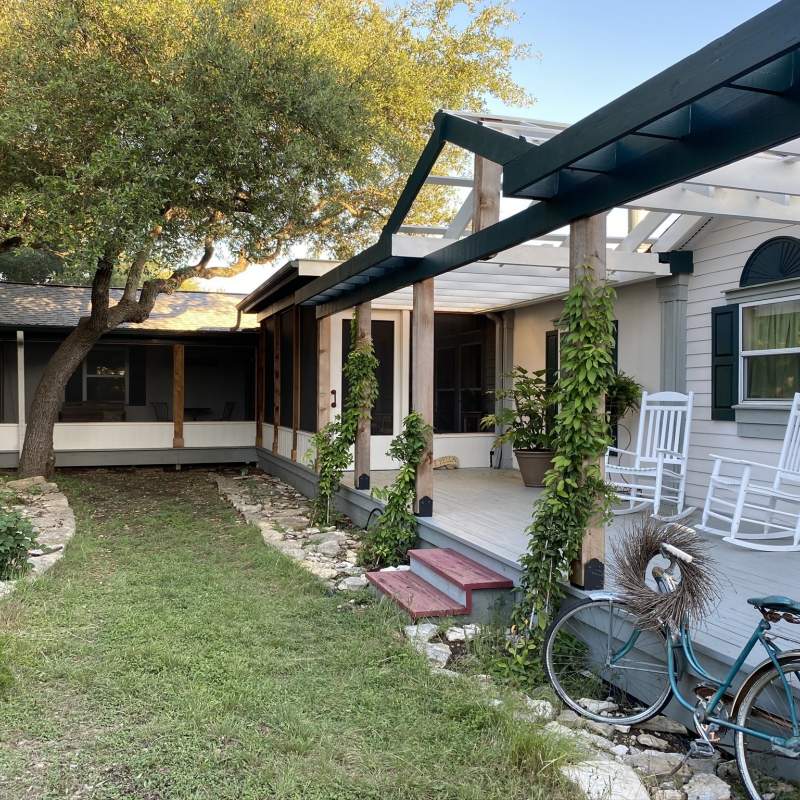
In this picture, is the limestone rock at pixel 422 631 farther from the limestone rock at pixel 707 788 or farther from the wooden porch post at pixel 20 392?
the wooden porch post at pixel 20 392

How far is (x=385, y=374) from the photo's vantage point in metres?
9.34

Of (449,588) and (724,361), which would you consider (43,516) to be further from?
(724,361)

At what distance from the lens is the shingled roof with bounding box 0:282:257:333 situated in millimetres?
12125

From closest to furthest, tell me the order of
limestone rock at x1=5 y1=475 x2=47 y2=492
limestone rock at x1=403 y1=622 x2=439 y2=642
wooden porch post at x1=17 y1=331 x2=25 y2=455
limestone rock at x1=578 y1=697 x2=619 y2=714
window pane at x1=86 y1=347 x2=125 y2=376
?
limestone rock at x1=578 y1=697 x2=619 y2=714, limestone rock at x1=403 y1=622 x2=439 y2=642, limestone rock at x1=5 y1=475 x2=47 y2=492, wooden porch post at x1=17 y1=331 x2=25 y2=455, window pane at x1=86 y1=347 x2=125 y2=376

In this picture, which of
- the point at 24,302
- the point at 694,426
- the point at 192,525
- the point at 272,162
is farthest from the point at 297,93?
the point at 24,302

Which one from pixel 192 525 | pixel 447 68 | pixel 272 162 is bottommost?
pixel 192 525

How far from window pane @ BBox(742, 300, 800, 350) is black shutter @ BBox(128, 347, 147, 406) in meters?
11.1

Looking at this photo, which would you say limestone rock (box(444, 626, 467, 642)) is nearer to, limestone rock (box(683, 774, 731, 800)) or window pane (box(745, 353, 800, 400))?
limestone rock (box(683, 774, 731, 800))

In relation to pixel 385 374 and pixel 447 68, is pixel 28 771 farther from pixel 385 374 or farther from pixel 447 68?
pixel 447 68

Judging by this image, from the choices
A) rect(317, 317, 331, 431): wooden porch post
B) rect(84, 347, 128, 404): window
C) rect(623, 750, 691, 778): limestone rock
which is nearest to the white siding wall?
rect(623, 750, 691, 778): limestone rock

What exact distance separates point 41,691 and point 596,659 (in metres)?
2.65

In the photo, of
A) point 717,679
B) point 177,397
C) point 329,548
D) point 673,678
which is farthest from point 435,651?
point 177,397

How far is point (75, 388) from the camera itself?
524 inches

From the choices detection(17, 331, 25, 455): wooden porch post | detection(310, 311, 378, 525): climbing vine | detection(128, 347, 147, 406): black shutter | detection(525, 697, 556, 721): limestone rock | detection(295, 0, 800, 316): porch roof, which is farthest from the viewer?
detection(128, 347, 147, 406): black shutter
